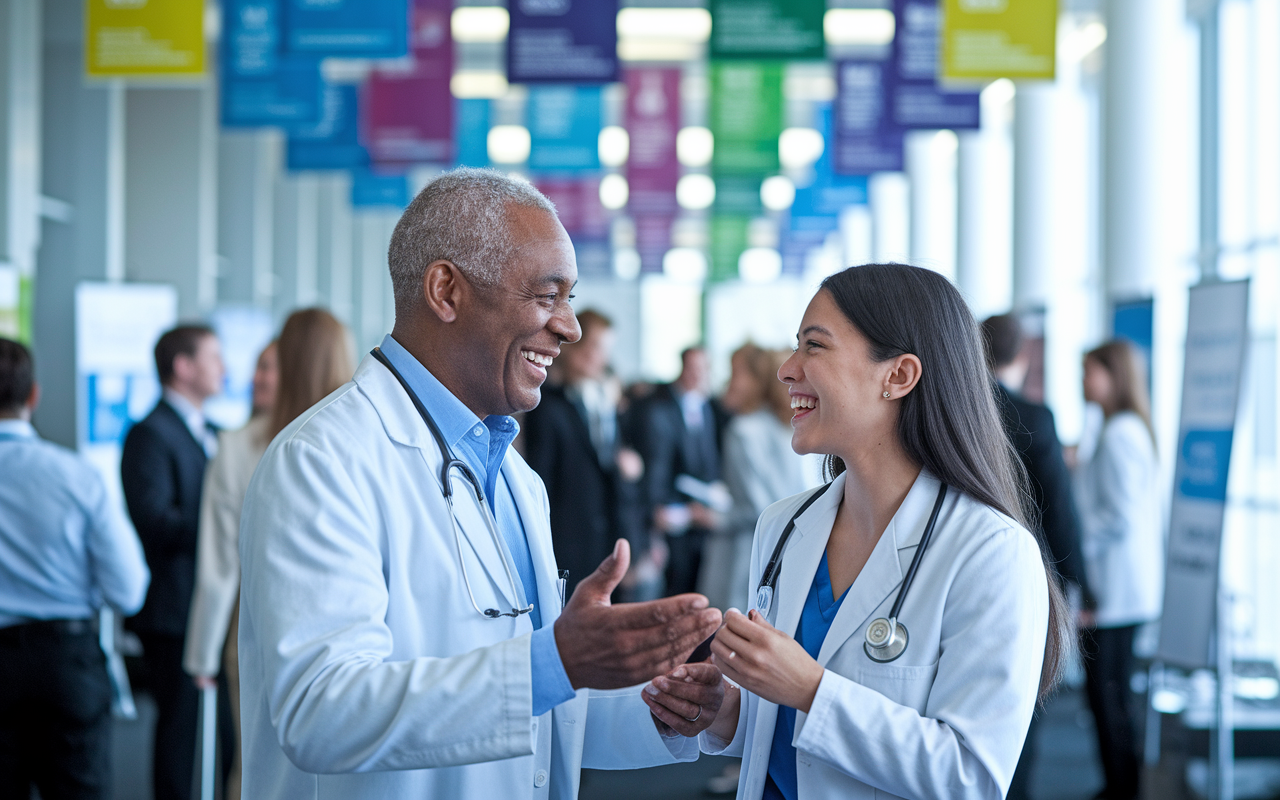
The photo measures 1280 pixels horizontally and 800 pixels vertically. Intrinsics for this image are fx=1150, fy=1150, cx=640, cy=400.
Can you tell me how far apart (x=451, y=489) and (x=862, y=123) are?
819 centimetres

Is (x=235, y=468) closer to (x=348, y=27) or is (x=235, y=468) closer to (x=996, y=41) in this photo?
(x=348, y=27)

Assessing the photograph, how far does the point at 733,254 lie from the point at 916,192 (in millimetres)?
4808

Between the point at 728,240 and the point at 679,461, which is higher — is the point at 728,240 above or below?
above

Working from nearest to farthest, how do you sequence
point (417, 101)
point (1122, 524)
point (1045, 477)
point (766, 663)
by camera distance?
point (766, 663) < point (1045, 477) < point (1122, 524) < point (417, 101)

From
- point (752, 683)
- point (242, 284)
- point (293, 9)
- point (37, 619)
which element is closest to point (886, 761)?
point (752, 683)

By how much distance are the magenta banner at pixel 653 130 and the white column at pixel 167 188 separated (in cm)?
399

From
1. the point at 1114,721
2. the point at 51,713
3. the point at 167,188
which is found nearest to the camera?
the point at 51,713

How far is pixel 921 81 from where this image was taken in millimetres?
7797

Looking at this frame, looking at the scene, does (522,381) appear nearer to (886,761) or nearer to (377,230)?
(886,761)

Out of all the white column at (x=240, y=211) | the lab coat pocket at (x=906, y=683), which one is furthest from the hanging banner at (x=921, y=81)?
the white column at (x=240, y=211)

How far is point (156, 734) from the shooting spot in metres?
4.13

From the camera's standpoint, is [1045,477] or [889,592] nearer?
[889,592]

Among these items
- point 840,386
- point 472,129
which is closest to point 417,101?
point 472,129

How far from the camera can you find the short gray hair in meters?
1.88
